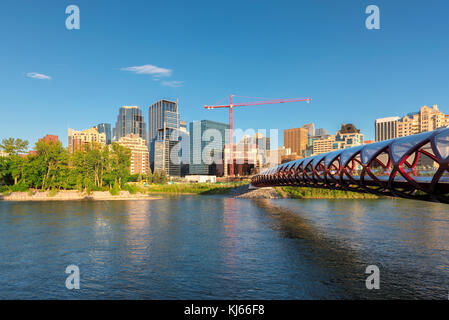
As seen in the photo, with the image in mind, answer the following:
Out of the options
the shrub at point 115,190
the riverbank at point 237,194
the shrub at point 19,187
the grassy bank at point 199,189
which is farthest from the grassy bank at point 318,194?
the shrub at point 19,187

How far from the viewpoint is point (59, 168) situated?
334 ft

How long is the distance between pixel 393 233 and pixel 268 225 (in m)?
16.1

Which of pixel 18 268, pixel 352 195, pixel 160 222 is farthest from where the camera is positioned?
pixel 352 195

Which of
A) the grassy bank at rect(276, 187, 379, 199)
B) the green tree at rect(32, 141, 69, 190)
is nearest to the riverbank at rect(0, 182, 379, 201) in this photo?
the grassy bank at rect(276, 187, 379, 199)

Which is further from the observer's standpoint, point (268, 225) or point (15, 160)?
point (15, 160)

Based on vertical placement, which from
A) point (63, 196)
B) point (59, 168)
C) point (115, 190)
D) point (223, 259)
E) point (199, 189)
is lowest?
point (199, 189)

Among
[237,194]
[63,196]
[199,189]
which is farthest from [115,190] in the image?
[237,194]

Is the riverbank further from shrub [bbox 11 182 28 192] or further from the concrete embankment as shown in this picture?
shrub [bbox 11 182 28 192]

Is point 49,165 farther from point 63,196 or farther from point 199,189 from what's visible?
point 199,189

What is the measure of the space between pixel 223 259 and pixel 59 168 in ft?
312

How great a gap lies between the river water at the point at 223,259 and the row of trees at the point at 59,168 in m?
61.2
